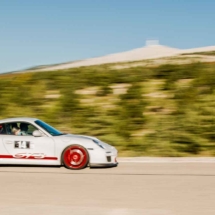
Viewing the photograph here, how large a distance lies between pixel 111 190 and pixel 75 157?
109 inches

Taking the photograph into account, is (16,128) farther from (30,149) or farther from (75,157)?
(75,157)

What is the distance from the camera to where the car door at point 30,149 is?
10906mm

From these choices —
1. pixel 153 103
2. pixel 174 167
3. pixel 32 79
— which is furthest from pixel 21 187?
pixel 32 79

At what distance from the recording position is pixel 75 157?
10.8 m

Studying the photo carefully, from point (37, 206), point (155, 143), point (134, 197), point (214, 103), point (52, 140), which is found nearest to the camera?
point (37, 206)

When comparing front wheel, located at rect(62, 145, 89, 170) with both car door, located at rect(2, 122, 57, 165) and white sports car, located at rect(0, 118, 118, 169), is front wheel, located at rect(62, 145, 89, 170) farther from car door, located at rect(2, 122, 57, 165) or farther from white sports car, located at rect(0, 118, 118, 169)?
car door, located at rect(2, 122, 57, 165)

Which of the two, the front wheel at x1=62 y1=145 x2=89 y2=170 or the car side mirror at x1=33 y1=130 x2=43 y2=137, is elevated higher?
the car side mirror at x1=33 y1=130 x2=43 y2=137

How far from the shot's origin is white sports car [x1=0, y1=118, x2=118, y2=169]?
10.8m

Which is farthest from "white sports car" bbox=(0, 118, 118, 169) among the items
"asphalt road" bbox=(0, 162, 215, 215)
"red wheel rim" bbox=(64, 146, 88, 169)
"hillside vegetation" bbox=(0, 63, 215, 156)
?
"hillside vegetation" bbox=(0, 63, 215, 156)

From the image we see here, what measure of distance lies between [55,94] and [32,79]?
1.55 metres

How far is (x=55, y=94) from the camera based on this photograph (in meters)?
20.5

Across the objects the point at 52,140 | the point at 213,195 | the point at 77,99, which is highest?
Answer: the point at 77,99

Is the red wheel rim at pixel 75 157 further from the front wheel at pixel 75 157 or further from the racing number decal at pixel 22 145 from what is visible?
the racing number decal at pixel 22 145

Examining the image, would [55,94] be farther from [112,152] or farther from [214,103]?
[112,152]
